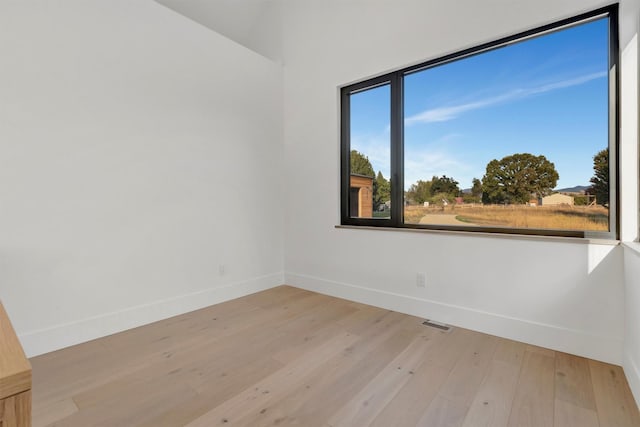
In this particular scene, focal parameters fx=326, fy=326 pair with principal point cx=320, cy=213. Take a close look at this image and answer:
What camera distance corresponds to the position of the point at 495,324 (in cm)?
238

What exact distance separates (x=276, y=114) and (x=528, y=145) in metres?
2.52

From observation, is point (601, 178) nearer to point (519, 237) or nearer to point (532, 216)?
point (532, 216)

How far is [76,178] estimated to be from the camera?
7.48 ft

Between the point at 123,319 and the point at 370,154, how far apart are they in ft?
8.43

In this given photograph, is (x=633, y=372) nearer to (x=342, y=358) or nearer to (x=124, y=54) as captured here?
(x=342, y=358)

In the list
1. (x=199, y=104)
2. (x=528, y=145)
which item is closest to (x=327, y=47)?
(x=199, y=104)

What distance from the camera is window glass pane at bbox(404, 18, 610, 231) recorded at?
2.14 metres

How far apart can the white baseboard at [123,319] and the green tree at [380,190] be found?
5.05ft

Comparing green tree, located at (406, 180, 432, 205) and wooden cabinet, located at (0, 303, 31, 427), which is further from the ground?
green tree, located at (406, 180, 432, 205)

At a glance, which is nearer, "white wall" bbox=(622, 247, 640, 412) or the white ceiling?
"white wall" bbox=(622, 247, 640, 412)

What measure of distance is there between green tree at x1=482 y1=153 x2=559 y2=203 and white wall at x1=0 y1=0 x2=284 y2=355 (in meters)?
2.27

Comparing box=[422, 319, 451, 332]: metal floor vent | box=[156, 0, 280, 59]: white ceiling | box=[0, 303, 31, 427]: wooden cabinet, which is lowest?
box=[422, 319, 451, 332]: metal floor vent

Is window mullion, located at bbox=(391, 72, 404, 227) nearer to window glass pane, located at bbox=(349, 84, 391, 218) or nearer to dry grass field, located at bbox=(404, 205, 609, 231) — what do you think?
window glass pane, located at bbox=(349, 84, 391, 218)

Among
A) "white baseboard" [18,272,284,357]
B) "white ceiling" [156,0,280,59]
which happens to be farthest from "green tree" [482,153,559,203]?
"white ceiling" [156,0,280,59]
